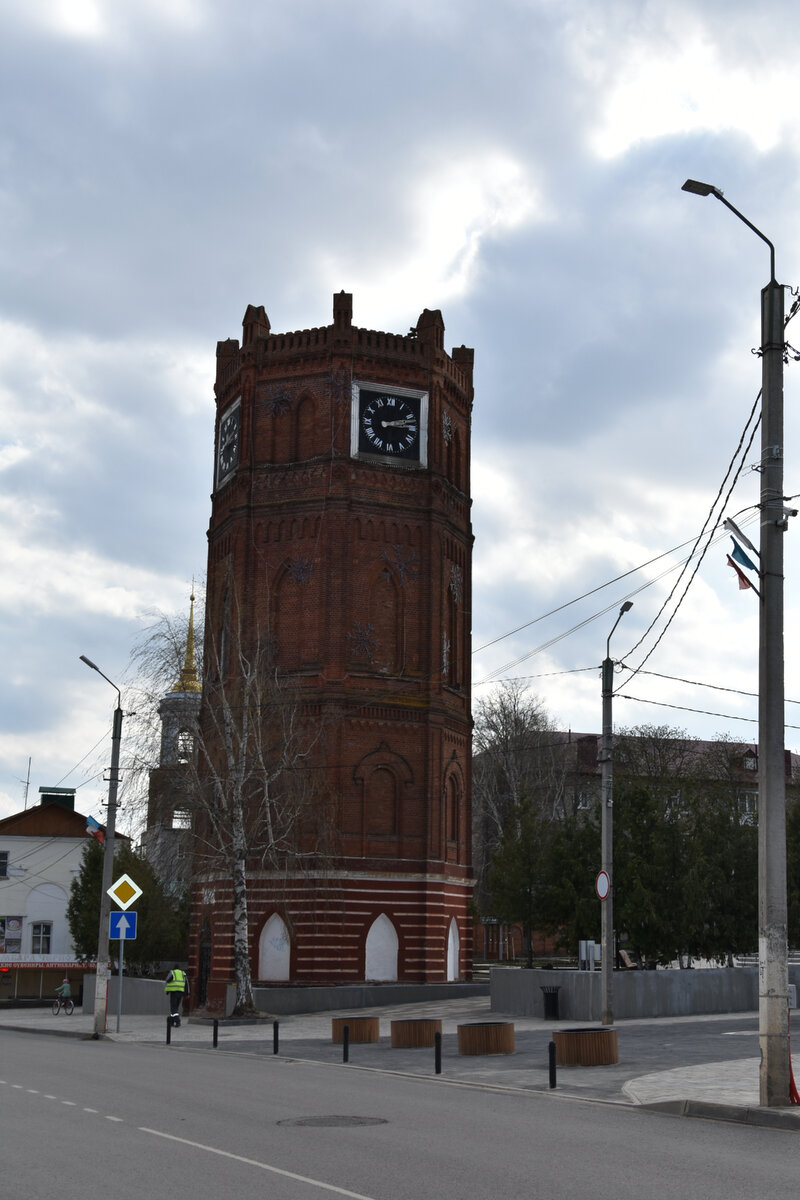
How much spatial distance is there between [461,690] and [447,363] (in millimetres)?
12397

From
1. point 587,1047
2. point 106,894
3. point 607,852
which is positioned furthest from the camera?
point 106,894

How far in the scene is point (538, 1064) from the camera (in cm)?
2191

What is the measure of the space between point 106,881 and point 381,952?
14262mm

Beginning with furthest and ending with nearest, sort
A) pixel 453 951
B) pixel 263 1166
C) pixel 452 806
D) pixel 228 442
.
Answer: pixel 228 442
pixel 452 806
pixel 453 951
pixel 263 1166

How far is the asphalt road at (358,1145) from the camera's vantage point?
Result: 9.95 metres

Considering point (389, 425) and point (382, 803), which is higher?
point (389, 425)

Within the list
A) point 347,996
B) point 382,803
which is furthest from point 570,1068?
point 382,803

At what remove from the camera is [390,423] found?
49.6 m

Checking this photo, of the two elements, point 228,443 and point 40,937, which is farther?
point 40,937

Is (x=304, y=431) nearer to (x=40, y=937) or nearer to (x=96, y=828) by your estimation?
(x=96, y=828)

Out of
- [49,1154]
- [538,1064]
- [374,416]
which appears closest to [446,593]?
[374,416]

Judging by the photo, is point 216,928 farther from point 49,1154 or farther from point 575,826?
point 49,1154

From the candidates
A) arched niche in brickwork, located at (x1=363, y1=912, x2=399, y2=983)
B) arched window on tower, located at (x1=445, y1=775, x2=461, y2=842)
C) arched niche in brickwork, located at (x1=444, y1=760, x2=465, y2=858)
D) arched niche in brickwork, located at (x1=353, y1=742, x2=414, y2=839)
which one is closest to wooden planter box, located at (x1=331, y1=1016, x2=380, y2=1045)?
arched niche in brickwork, located at (x1=363, y1=912, x2=399, y2=983)

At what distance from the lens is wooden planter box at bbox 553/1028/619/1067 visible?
834 inches
